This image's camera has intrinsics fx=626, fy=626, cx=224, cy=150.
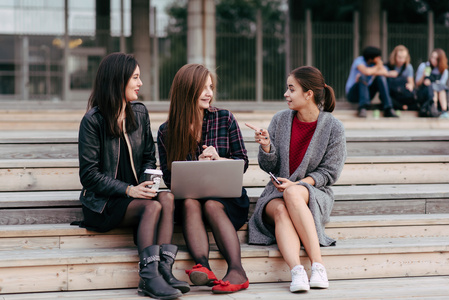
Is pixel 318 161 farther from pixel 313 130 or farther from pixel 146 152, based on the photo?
pixel 146 152

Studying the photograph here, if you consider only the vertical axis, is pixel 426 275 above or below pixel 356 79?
below

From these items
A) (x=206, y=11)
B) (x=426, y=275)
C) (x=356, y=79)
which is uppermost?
(x=206, y=11)

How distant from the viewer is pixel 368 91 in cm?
773

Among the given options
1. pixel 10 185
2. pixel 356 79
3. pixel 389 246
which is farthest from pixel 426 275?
pixel 356 79

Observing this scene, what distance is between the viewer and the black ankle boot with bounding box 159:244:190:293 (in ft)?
10.3

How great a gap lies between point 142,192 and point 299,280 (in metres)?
0.96

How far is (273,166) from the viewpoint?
3826mm

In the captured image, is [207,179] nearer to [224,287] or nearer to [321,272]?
[224,287]

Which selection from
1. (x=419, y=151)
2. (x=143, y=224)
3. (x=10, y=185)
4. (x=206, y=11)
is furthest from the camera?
(x=206, y=11)

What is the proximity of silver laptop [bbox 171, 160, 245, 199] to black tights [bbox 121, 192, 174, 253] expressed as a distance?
0.34 feet

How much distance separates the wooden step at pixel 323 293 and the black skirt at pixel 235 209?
390mm

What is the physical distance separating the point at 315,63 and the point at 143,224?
37.2 feet

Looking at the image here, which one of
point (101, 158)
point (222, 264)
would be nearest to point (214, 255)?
point (222, 264)

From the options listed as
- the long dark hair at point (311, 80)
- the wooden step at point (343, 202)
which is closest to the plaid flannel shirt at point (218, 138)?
the wooden step at point (343, 202)
